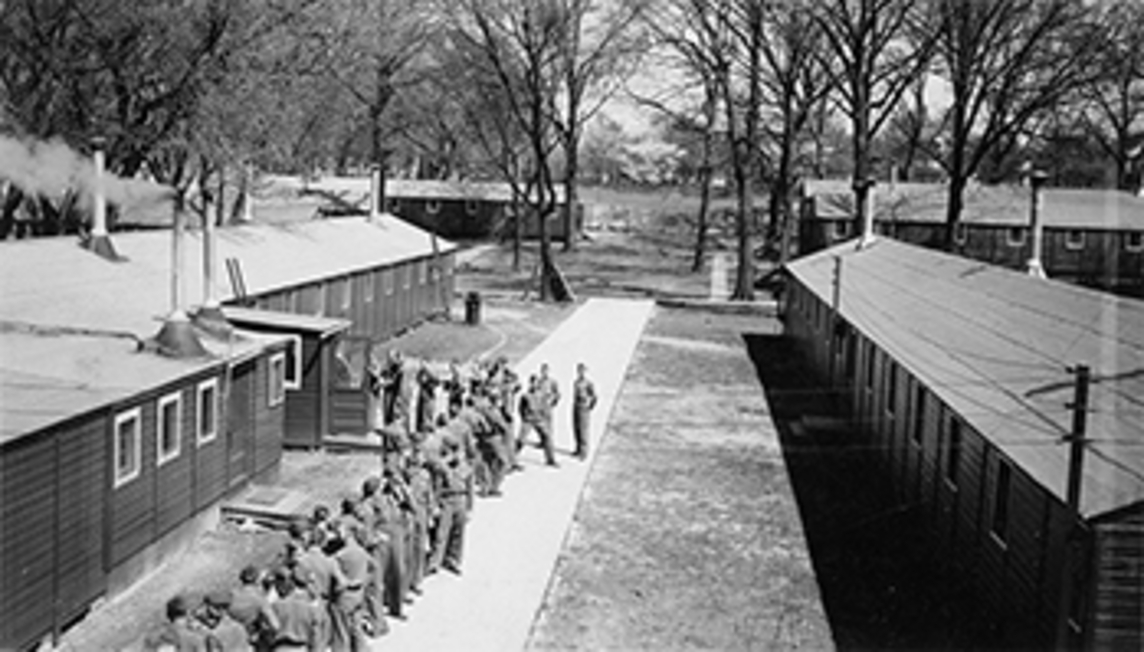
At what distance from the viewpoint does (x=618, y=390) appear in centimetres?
3014

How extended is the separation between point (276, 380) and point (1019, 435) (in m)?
12.2

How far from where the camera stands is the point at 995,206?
2469 inches

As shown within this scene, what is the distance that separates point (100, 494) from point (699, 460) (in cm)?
1196

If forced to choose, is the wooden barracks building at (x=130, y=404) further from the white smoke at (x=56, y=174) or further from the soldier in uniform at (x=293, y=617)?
the soldier in uniform at (x=293, y=617)

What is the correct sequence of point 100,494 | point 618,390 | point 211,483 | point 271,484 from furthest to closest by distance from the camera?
1. point 618,390
2. point 271,484
3. point 211,483
4. point 100,494

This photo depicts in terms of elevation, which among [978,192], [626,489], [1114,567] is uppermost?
[978,192]

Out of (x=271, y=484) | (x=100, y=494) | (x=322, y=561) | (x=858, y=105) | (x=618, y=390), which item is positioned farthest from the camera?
(x=858, y=105)

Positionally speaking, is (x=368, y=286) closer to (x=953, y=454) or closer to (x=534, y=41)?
(x=534, y=41)

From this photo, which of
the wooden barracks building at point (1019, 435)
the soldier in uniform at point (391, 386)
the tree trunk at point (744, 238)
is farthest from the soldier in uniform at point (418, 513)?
the tree trunk at point (744, 238)

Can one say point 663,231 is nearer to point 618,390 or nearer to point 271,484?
point 618,390

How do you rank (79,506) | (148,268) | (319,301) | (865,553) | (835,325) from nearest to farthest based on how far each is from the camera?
(79,506) < (865,553) < (148,268) < (835,325) < (319,301)

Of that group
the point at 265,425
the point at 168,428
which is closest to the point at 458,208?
the point at 265,425

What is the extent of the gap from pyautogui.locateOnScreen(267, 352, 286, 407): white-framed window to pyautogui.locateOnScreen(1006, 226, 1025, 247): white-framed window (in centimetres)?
4892

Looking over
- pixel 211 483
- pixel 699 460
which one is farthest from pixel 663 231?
pixel 211 483
